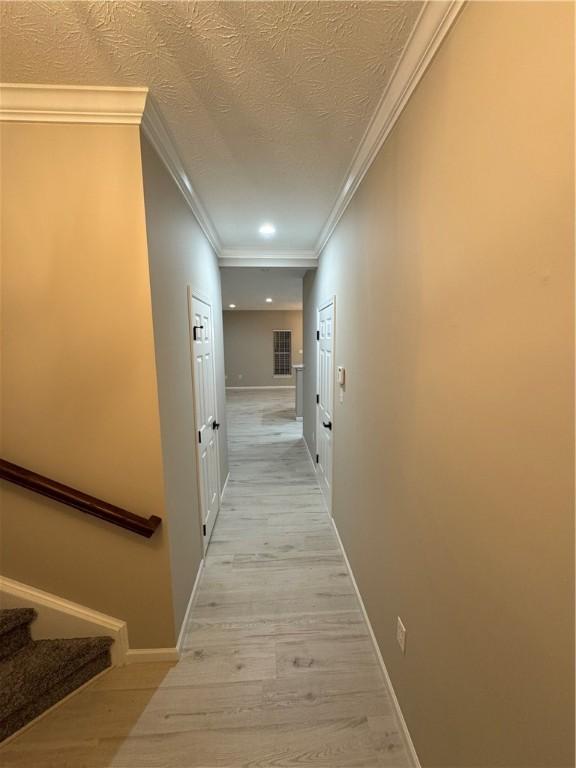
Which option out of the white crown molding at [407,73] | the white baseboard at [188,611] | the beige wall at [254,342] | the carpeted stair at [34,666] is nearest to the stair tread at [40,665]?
the carpeted stair at [34,666]

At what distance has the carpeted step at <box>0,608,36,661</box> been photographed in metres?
1.49

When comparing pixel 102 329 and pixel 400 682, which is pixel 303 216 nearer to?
pixel 102 329

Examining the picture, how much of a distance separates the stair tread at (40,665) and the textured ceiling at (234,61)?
2506 mm

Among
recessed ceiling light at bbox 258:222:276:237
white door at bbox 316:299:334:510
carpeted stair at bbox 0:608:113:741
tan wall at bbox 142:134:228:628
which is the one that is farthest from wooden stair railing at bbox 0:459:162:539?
recessed ceiling light at bbox 258:222:276:237

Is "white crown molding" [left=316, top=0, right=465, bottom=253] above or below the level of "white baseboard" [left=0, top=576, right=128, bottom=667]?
above

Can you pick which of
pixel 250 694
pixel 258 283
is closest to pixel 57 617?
pixel 250 694

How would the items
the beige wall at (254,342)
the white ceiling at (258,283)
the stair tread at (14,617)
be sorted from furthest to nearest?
the beige wall at (254,342)
the white ceiling at (258,283)
the stair tread at (14,617)

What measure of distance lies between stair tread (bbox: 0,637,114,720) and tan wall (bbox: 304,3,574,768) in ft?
4.94

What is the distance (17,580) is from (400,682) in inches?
74.4

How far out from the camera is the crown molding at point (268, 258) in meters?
3.57

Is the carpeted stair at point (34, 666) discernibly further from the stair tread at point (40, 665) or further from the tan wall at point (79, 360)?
the tan wall at point (79, 360)

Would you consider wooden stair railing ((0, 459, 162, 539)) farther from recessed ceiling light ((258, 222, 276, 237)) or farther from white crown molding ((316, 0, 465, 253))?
recessed ceiling light ((258, 222, 276, 237))

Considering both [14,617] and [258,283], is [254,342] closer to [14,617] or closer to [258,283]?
[258,283]

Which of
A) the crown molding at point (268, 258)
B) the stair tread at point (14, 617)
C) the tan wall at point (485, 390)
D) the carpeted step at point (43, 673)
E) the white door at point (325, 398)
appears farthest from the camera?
the crown molding at point (268, 258)
